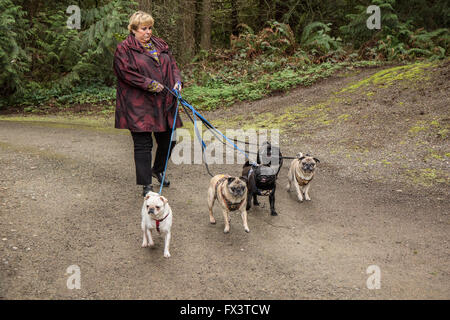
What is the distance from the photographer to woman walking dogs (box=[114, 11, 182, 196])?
4906 mm

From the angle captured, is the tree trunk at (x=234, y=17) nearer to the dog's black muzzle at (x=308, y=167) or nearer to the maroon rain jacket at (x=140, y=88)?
the maroon rain jacket at (x=140, y=88)

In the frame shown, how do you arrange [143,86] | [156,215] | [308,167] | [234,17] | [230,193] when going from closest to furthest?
[156,215], [230,193], [143,86], [308,167], [234,17]

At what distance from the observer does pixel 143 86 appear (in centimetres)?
491

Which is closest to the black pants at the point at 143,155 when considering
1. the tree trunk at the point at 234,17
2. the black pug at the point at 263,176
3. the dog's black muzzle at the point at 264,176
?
the black pug at the point at 263,176

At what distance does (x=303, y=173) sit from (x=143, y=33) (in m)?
3.23

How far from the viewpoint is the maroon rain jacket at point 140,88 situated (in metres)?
4.92

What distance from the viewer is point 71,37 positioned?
46.4 feet

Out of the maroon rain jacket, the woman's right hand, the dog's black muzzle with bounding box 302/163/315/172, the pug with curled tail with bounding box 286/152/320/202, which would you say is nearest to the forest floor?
the pug with curled tail with bounding box 286/152/320/202

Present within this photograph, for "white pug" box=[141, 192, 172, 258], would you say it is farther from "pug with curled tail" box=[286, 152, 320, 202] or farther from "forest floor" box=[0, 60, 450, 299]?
"pug with curled tail" box=[286, 152, 320, 202]

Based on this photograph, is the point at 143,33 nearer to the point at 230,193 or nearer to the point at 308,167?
the point at 230,193

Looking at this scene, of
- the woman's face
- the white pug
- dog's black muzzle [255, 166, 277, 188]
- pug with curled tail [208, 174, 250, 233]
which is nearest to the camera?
the white pug

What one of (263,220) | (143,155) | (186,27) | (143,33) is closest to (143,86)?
(143,33)
